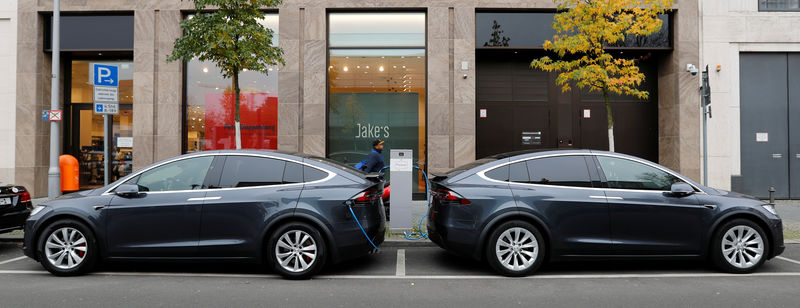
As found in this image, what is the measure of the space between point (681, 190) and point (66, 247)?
25.0ft

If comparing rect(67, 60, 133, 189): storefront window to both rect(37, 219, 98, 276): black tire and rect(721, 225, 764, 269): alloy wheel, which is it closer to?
rect(37, 219, 98, 276): black tire

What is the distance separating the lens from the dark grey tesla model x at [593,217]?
5434 millimetres

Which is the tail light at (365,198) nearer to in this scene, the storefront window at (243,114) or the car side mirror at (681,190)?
the car side mirror at (681,190)

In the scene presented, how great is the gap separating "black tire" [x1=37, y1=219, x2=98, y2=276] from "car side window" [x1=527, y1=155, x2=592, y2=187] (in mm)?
5503

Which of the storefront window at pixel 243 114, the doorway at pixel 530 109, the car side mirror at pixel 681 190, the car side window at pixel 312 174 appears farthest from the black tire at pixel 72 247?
the doorway at pixel 530 109

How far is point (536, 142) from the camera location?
13359 millimetres

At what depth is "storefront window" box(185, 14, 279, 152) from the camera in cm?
1270

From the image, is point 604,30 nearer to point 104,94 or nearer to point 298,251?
point 298,251

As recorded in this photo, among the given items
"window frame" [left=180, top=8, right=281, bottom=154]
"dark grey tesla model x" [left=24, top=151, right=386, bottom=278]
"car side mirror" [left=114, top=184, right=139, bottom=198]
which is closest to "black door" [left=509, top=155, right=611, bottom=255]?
"dark grey tesla model x" [left=24, top=151, right=386, bottom=278]

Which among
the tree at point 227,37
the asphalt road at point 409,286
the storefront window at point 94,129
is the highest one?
the tree at point 227,37

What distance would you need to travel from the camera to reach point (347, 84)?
1284 centimetres

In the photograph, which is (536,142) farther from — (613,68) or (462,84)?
(613,68)

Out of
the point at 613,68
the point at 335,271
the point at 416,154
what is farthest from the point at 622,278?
the point at 416,154

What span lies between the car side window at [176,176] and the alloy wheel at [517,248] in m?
3.79
